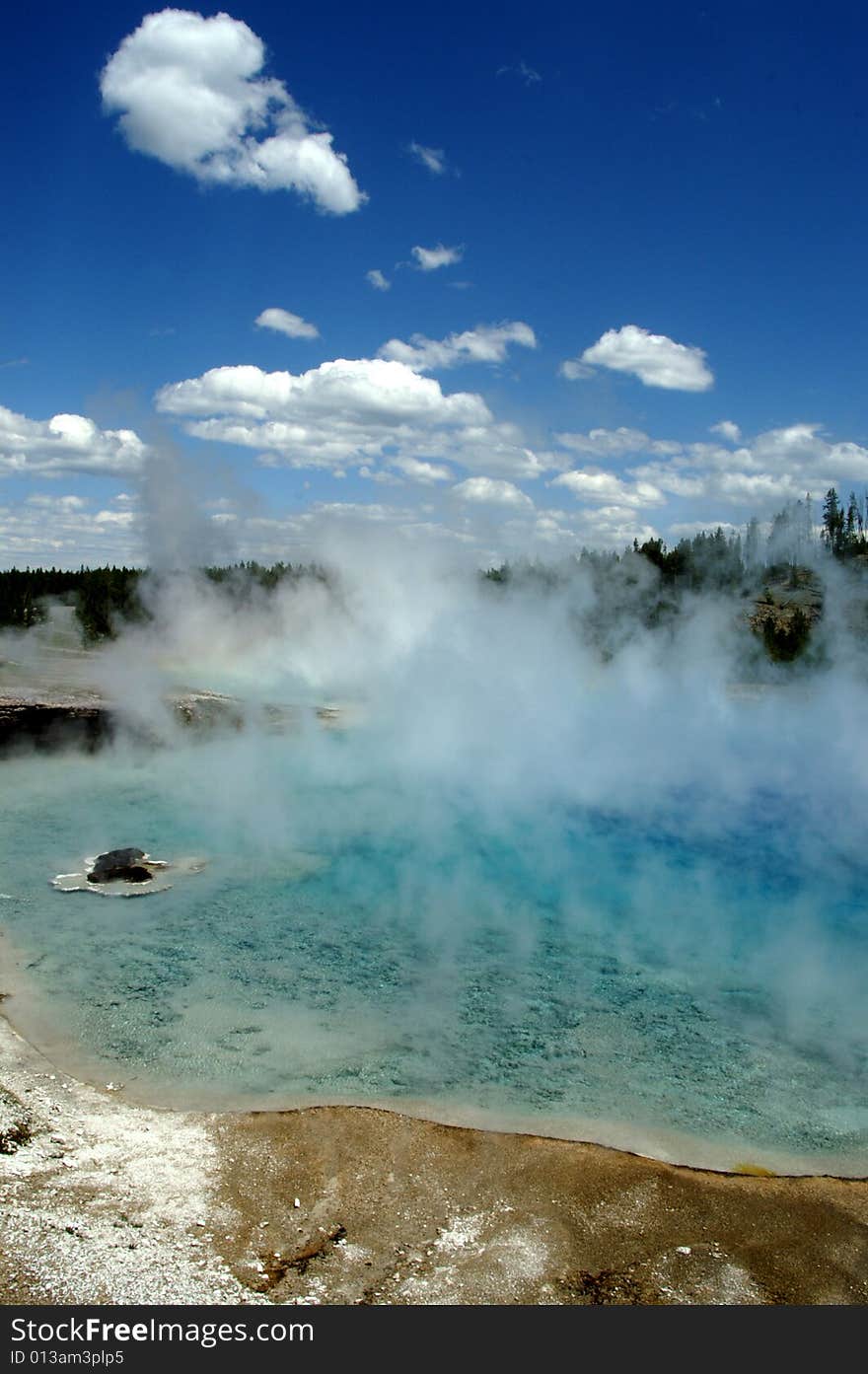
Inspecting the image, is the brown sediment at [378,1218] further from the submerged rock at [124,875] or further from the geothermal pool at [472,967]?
the submerged rock at [124,875]

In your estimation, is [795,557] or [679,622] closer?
[679,622]

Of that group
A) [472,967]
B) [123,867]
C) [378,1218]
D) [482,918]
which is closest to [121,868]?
[123,867]

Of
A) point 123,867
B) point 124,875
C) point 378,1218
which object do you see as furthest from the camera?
point 123,867

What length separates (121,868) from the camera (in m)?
10.1

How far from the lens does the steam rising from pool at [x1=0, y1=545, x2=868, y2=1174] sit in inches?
242

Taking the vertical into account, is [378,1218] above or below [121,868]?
below

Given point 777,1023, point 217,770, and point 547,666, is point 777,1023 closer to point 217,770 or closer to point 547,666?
A: point 217,770

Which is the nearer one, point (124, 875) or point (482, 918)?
point (482, 918)

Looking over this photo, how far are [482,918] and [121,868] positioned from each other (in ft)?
13.8

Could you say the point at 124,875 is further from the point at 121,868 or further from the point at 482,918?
the point at 482,918

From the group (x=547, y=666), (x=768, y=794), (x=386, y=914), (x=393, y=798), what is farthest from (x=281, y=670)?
(x=386, y=914)

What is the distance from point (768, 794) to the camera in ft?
49.4

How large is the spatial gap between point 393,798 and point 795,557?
40.6 metres

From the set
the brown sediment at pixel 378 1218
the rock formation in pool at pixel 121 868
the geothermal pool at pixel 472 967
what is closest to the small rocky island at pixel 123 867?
the rock formation in pool at pixel 121 868
